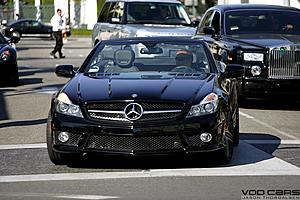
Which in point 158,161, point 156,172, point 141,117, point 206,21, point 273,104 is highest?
point 141,117

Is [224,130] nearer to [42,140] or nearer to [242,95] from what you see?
[42,140]

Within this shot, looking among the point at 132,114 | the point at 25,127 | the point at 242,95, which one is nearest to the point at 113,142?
the point at 132,114

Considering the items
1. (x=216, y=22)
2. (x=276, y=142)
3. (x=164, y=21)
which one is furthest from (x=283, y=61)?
(x=164, y=21)

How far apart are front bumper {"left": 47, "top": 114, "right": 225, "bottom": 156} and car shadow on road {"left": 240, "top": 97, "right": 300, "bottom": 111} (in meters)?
7.16

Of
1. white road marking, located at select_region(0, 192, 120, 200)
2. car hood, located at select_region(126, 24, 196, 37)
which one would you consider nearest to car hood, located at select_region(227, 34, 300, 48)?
car hood, located at select_region(126, 24, 196, 37)

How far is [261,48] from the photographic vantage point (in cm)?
1523

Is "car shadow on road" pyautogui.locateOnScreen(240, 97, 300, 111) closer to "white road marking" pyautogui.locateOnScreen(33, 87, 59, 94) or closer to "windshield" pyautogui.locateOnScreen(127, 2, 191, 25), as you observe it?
"white road marking" pyautogui.locateOnScreen(33, 87, 59, 94)

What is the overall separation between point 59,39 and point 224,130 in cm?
2351

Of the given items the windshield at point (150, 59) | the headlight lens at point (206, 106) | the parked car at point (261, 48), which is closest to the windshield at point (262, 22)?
the parked car at point (261, 48)

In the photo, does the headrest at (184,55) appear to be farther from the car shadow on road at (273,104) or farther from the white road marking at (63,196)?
the car shadow on road at (273,104)

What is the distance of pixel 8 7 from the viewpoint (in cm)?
7794

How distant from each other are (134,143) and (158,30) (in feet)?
38.0

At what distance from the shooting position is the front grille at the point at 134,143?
8.94 meters

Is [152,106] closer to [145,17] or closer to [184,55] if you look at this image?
[184,55]
